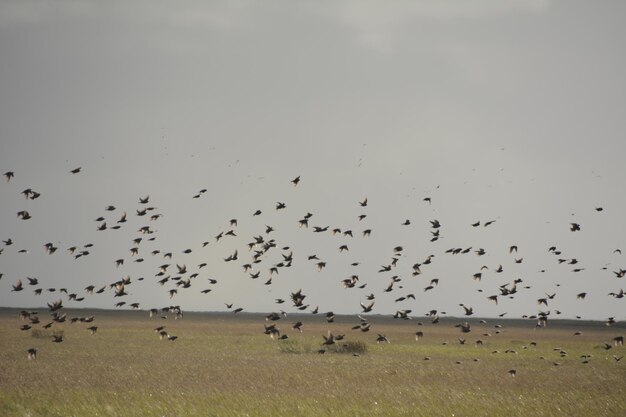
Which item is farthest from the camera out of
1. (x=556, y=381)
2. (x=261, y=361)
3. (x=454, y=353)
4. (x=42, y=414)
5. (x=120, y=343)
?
(x=120, y=343)

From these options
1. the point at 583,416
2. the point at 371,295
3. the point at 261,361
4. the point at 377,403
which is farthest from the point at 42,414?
the point at 261,361

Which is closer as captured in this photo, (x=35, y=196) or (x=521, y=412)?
(x=521, y=412)

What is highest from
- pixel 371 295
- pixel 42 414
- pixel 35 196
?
pixel 35 196

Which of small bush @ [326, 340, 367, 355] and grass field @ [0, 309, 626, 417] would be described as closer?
grass field @ [0, 309, 626, 417]

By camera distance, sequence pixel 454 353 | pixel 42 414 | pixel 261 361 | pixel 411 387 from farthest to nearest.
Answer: pixel 454 353, pixel 261 361, pixel 411 387, pixel 42 414

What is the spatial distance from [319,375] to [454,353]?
79.1 ft

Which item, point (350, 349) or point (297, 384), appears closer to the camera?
point (297, 384)

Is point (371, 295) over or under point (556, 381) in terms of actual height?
over

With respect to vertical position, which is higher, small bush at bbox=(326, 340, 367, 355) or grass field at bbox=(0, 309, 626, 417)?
small bush at bbox=(326, 340, 367, 355)

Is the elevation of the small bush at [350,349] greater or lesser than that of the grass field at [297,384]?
greater

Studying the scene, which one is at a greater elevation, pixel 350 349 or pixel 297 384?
pixel 350 349

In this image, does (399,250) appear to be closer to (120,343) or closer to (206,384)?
(206,384)

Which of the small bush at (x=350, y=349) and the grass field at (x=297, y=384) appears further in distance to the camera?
the small bush at (x=350, y=349)

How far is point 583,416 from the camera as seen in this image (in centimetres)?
2455
